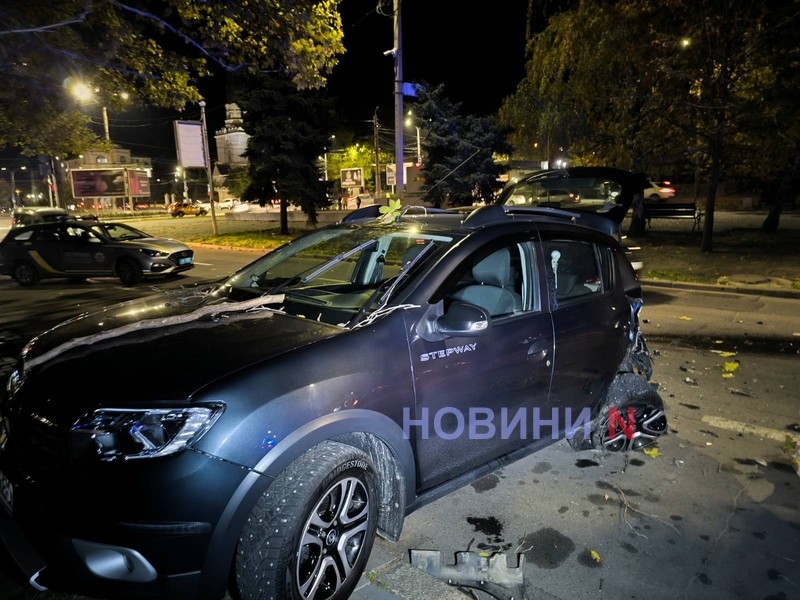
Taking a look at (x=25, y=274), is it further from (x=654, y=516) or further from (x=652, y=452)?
(x=654, y=516)

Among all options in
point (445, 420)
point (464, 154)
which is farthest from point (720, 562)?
point (464, 154)

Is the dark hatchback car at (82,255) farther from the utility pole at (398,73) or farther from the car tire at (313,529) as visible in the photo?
the car tire at (313,529)

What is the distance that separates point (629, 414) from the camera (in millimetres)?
4031

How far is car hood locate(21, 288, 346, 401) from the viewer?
2.16 meters

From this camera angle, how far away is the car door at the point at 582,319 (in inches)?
133

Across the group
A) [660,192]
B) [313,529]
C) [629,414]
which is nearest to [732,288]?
[629,414]

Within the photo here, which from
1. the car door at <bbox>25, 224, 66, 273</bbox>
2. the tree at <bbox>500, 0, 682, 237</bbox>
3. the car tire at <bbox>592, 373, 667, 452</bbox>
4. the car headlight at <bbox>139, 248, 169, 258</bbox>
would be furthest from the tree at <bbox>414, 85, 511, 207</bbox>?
the car tire at <bbox>592, 373, 667, 452</bbox>

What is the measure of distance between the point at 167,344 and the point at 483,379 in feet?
5.38

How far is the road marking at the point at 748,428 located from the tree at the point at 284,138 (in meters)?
20.7

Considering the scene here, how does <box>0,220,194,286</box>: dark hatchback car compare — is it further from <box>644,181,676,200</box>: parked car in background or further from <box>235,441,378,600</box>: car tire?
<box>644,181,676,200</box>: parked car in background

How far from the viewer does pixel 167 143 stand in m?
93.4

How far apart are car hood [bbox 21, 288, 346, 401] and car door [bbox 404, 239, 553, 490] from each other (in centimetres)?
60

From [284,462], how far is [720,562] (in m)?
2.44

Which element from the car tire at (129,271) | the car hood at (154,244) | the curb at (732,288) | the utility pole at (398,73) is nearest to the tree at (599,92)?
the curb at (732,288)
